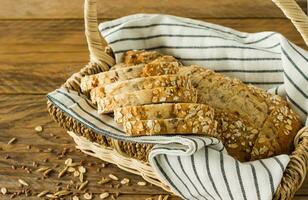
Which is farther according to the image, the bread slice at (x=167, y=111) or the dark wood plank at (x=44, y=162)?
the dark wood plank at (x=44, y=162)

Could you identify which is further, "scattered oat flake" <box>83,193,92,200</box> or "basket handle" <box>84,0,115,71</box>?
"basket handle" <box>84,0,115,71</box>

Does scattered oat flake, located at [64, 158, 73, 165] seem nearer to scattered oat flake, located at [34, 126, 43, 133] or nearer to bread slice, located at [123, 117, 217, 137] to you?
scattered oat flake, located at [34, 126, 43, 133]

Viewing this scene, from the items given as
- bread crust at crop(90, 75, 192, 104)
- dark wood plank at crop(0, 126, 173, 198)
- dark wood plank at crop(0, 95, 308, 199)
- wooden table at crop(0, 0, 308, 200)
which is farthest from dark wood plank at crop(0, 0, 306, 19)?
bread crust at crop(90, 75, 192, 104)

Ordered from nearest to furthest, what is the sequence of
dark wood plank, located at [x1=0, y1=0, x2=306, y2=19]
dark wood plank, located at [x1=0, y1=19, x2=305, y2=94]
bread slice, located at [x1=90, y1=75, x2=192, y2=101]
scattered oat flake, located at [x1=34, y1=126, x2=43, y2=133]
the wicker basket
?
the wicker basket < bread slice, located at [x1=90, y1=75, x2=192, y2=101] < scattered oat flake, located at [x1=34, y1=126, x2=43, y2=133] < dark wood plank, located at [x1=0, y1=19, x2=305, y2=94] < dark wood plank, located at [x1=0, y1=0, x2=306, y2=19]

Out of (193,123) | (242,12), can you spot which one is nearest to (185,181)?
(193,123)

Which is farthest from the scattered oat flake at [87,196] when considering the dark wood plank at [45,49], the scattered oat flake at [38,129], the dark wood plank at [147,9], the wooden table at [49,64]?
the dark wood plank at [147,9]

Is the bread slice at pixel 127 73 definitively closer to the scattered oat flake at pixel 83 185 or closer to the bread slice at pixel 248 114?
the bread slice at pixel 248 114

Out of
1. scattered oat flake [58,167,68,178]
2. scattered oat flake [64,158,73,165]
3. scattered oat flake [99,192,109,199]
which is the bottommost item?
scattered oat flake [99,192,109,199]

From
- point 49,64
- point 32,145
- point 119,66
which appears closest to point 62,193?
point 32,145
